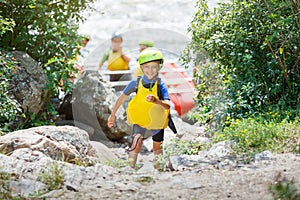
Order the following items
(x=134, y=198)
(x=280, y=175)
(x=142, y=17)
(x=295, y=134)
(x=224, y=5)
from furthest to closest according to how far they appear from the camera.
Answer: (x=142, y=17)
(x=224, y=5)
(x=295, y=134)
(x=280, y=175)
(x=134, y=198)

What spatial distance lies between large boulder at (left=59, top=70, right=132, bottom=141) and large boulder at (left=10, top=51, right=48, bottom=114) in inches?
36.8

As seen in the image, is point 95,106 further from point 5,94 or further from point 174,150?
point 174,150

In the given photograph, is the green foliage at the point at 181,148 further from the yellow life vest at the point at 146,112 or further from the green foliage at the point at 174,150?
the yellow life vest at the point at 146,112

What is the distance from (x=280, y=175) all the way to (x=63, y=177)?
1628 mm

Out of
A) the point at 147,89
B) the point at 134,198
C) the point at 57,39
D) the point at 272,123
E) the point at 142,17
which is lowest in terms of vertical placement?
the point at 134,198

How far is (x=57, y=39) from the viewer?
8.05 meters

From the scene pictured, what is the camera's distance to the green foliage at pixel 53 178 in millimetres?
4184

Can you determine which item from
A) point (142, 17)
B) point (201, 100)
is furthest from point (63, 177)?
point (142, 17)

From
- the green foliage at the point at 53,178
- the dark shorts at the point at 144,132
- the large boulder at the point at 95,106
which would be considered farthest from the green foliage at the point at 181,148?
the large boulder at the point at 95,106

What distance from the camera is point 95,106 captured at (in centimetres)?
848

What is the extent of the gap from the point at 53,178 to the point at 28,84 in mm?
3369

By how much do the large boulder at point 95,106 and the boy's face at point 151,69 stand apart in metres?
2.64

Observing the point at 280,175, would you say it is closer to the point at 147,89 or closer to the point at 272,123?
the point at 272,123

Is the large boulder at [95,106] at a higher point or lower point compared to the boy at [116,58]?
lower
